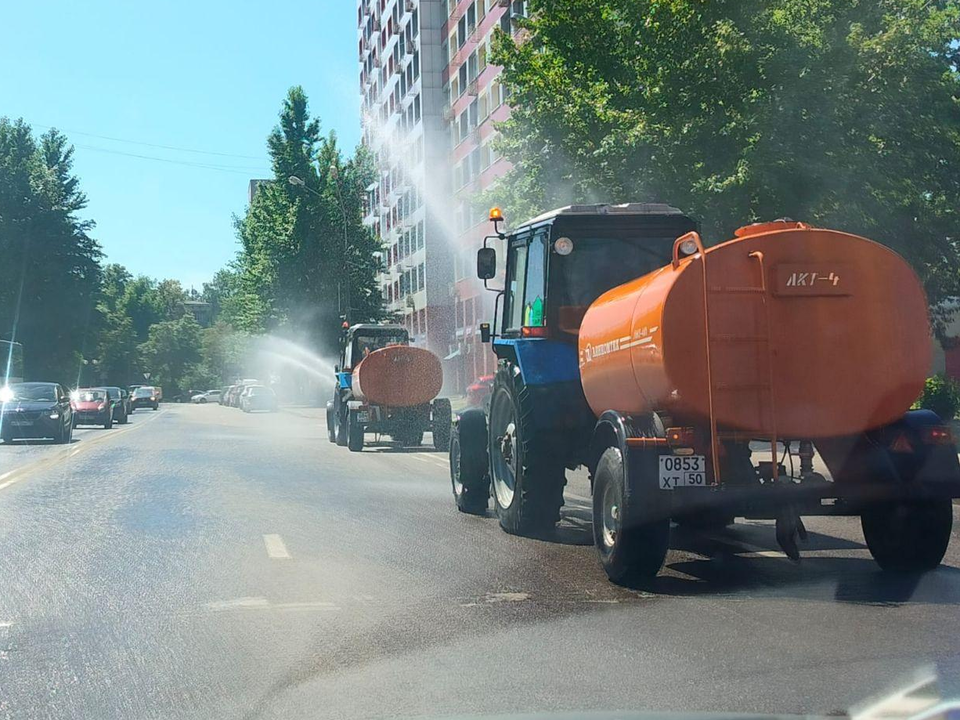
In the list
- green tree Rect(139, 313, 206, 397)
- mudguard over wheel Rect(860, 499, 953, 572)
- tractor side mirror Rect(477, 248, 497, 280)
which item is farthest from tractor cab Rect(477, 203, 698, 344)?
green tree Rect(139, 313, 206, 397)

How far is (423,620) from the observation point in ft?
23.7

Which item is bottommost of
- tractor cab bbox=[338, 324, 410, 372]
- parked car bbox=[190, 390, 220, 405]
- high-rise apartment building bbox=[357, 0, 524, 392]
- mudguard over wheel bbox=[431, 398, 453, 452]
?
parked car bbox=[190, 390, 220, 405]

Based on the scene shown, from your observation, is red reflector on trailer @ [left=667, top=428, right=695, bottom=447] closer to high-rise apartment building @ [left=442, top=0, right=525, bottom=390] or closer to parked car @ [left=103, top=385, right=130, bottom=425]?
parked car @ [left=103, top=385, right=130, bottom=425]

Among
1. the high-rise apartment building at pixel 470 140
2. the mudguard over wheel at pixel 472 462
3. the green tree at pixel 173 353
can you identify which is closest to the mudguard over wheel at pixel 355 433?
the mudguard over wheel at pixel 472 462

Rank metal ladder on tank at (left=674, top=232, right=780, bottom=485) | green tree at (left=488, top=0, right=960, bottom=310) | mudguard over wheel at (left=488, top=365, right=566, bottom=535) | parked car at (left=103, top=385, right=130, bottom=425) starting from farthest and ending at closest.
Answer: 1. parked car at (left=103, top=385, right=130, bottom=425)
2. green tree at (left=488, top=0, right=960, bottom=310)
3. mudguard over wheel at (left=488, top=365, right=566, bottom=535)
4. metal ladder on tank at (left=674, top=232, right=780, bottom=485)

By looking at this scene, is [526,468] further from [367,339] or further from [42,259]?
[42,259]


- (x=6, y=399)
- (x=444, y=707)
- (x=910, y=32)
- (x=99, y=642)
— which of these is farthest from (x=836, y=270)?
(x=6, y=399)

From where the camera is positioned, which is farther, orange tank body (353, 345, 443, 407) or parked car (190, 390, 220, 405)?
parked car (190, 390, 220, 405)

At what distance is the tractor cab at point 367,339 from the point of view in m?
28.4

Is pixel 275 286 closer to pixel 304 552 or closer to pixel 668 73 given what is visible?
pixel 668 73

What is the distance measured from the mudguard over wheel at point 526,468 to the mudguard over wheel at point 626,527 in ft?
5.33

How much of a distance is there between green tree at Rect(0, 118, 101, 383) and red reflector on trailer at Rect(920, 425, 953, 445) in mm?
64529

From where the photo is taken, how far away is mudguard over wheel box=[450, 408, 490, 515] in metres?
12.4

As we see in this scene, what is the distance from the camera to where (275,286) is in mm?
67125
